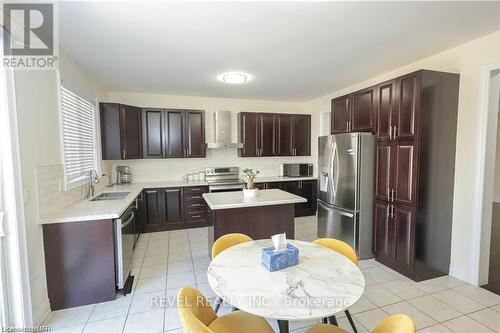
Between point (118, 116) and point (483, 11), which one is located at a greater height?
point (483, 11)

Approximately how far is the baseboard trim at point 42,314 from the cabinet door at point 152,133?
2.78 m

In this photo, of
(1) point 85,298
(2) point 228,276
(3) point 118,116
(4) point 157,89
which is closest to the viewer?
(2) point 228,276

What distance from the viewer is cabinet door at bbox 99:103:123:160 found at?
3963 millimetres

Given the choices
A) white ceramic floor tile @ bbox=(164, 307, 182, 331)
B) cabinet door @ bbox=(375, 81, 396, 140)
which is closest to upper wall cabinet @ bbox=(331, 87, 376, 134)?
cabinet door @ bbox=(375, 81, 396, 140)

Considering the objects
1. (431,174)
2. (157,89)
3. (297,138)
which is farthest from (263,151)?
(431,174)

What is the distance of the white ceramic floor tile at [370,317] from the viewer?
2.05 m

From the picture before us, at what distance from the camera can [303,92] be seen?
4.70m

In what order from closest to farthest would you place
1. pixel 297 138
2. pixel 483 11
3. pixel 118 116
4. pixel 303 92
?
pixel 483 11
pixel 118 116
pixel 303 92
pixel 297 138

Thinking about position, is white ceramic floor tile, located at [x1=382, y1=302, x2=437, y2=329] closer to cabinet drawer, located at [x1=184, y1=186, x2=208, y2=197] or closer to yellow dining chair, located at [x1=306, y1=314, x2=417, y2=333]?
yellow dining chair, located at [x1=306, y1=314, x2=417, y2=333]

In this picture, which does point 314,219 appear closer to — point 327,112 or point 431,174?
point 327,112

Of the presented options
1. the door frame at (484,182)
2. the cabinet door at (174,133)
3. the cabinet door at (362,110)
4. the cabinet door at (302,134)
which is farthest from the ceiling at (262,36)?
the cabinet door at (302,134)

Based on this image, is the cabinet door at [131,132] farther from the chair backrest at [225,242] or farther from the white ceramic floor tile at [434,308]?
the white ceramic floor tile at [434,308]

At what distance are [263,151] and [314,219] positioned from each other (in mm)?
1792

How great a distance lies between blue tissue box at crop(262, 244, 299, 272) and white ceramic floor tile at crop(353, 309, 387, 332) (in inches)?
41.2
